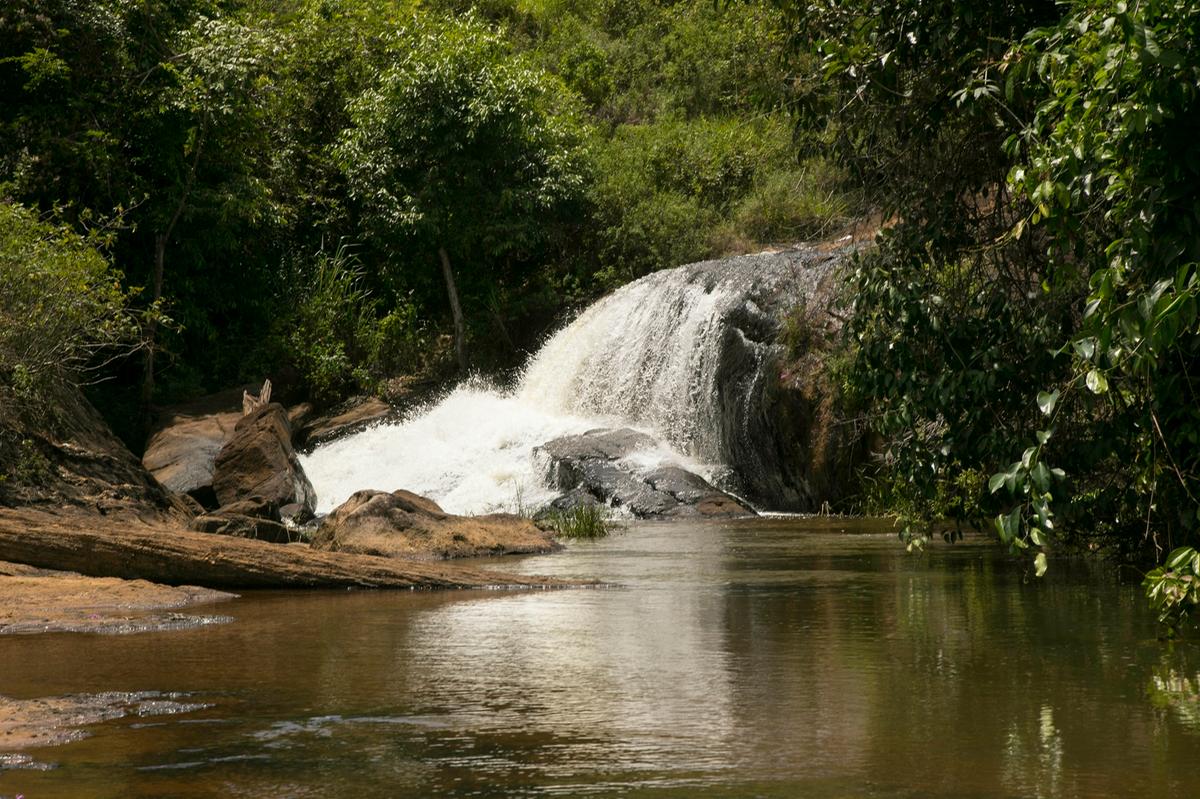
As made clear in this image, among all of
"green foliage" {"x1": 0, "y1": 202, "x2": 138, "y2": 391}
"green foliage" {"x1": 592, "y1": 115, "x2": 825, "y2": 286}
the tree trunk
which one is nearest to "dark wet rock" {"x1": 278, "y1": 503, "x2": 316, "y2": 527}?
"green foliage" {"x1": 0, "y1": 202, "x2": 138, "y2": 391}

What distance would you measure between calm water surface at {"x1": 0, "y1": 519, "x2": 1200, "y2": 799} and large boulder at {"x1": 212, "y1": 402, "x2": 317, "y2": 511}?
899cm

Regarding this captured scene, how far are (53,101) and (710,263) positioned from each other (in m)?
11.9

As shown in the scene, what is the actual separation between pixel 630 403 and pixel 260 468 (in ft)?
22.3

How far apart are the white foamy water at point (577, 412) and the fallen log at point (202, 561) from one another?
9.06m

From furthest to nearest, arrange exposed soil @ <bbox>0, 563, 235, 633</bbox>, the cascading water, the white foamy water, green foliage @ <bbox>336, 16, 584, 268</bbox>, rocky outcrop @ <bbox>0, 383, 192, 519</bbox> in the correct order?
green foliage @ <bbox>336, 16, 584, 268</bbox> → the white foamy water → the cascading water → rocky outcrop @ <bbox>0, 383, 192, 519</bbox> → exposed soil @ <bbox>0, 563, 235, 633</bbox>

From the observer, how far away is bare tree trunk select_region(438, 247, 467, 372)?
28844 millimetres

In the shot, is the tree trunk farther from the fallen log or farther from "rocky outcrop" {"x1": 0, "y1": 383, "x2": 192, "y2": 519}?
the fallen log

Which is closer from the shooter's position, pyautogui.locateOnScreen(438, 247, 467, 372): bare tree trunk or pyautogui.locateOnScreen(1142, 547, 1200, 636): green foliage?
pyautogui.locateOnScreen(1142, 547, 1200, 636): green foliage

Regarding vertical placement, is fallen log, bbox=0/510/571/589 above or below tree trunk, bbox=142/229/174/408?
below

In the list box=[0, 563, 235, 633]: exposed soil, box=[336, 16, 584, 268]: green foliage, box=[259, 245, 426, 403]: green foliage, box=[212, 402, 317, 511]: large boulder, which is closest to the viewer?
box=[0, 563, 235, 633]: exposed soil

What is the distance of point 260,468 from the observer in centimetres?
1903

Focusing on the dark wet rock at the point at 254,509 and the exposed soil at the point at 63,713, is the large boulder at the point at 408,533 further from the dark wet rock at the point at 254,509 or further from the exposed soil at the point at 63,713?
the exposed soil at the point at 63,713

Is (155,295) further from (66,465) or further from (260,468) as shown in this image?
(66,465)

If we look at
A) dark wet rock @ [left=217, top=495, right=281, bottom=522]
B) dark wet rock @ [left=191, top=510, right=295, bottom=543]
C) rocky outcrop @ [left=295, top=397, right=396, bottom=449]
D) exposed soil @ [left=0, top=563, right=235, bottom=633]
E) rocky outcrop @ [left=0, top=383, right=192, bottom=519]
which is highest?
rocky outcrop @ [left=295, top=397, right=396, bottom=449]
